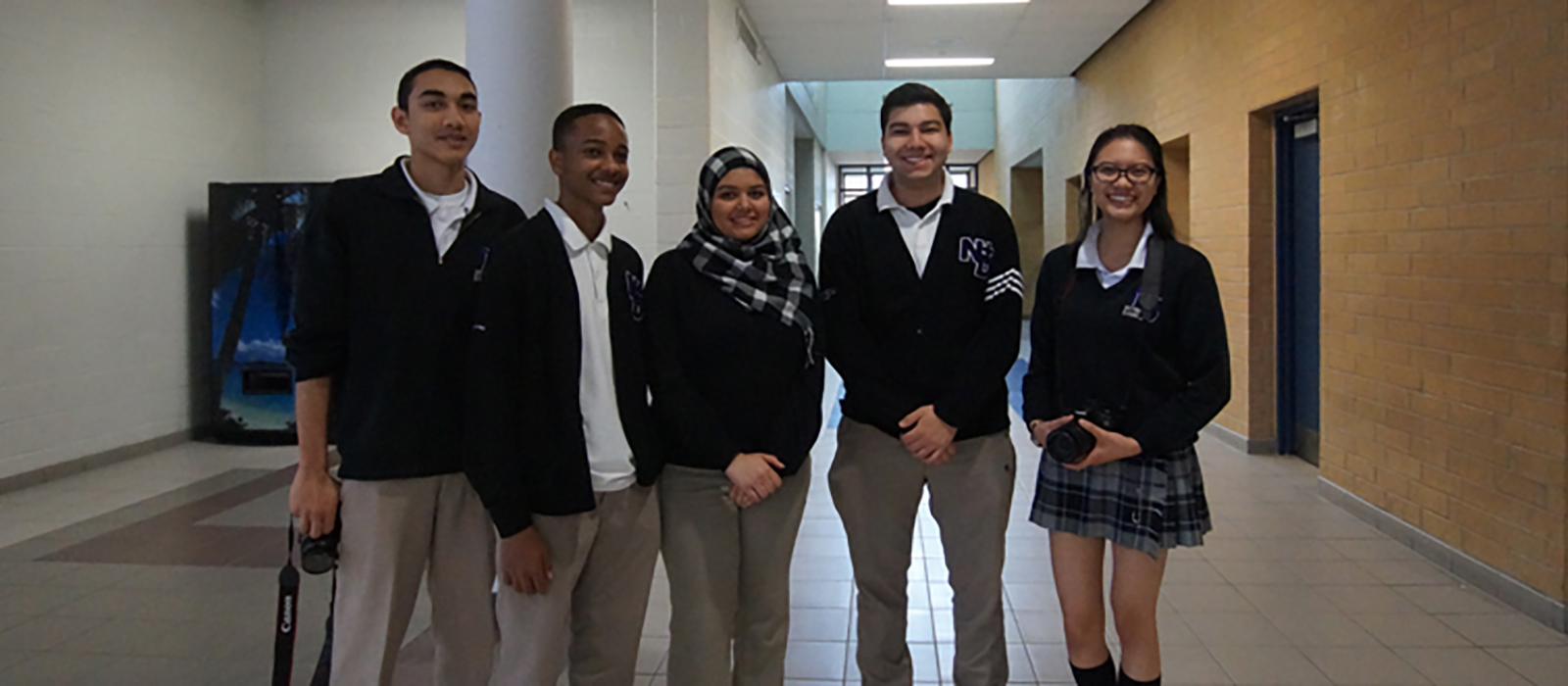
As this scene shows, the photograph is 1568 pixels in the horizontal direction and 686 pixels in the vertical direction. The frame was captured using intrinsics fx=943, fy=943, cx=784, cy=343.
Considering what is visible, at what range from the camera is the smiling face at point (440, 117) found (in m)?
1.93

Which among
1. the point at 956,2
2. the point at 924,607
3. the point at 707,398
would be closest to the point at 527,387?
the point at 707,398

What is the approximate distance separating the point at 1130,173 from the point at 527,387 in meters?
1.34

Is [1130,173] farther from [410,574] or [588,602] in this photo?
[410,574]

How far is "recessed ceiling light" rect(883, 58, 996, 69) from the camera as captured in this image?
369 inches

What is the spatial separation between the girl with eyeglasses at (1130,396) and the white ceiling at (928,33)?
5547mm

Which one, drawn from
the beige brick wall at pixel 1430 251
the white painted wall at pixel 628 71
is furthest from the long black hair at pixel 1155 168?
the white painted wall at pixel 628 71

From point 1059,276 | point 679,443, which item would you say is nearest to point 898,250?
point 1059,276

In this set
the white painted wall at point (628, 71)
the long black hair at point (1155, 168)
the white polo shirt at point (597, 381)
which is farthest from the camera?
the white painted wall at point (628, 71)

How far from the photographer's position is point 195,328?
22.3 ft

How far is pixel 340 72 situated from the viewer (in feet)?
23.1

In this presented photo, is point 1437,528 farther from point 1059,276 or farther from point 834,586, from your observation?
point 1059,276

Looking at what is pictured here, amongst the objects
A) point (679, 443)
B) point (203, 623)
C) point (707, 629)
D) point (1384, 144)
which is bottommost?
point (203, 623)

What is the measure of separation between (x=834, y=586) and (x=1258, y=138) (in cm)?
416

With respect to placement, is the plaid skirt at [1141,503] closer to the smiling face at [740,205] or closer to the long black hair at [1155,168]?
the long black hair at [1155,168]
